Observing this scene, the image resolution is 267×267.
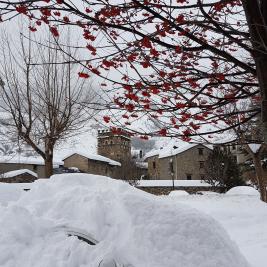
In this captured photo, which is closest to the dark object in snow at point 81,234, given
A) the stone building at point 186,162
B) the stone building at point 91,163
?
the stone building at point 186,162

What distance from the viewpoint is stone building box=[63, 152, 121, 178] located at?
170 ft

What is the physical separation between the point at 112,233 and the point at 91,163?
4930 centimetres

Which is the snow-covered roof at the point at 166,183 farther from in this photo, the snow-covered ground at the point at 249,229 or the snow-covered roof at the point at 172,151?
the snow-covered ground at the point at 249,229

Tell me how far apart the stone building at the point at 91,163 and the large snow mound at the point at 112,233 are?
156ft

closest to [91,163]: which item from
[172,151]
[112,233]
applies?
[172,151]

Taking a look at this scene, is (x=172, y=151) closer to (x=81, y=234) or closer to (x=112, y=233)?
(x=112, y=233)

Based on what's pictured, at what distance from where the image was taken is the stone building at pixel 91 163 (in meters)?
51.8

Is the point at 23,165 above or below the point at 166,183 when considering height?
above

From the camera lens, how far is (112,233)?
3.18 m

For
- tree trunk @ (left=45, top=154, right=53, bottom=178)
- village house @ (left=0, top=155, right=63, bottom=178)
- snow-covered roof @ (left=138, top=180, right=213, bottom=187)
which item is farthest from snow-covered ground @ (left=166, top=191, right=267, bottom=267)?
village house @ (left=0, top=155, right=63, bottom=178)

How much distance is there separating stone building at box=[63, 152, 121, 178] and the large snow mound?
4766 centimetres

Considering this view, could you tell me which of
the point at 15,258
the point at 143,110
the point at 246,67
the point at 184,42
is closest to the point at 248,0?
the point at 246,67

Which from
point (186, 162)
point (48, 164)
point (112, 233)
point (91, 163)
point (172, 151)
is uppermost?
point (172, 151)

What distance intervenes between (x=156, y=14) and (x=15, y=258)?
2.23m
